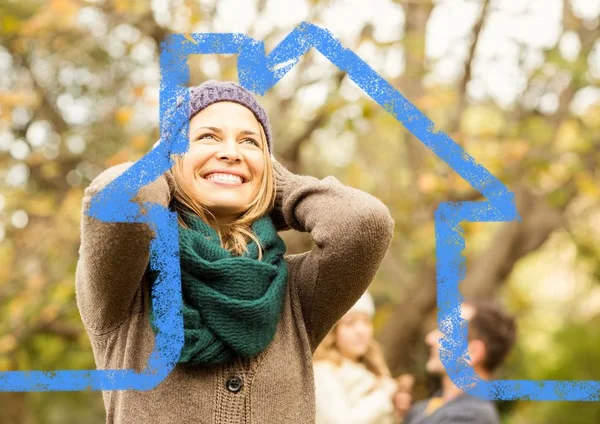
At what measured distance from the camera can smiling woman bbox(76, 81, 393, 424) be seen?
1.49 m

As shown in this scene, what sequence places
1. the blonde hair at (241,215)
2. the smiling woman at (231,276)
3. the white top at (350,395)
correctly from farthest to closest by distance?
the white top at (350,395) < the blonde hair at (241,215) < the smiling woman at (231,276)

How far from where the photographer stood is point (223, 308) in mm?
1504

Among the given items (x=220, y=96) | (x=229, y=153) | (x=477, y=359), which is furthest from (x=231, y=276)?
(x=477, y=359)

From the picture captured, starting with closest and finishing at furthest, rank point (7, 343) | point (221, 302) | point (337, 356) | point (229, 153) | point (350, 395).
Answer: point (221, 302) < point (229, 153) < point (350, 395) < point (337, 356) < point (7, 343)

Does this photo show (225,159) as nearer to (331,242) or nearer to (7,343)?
(331,242)

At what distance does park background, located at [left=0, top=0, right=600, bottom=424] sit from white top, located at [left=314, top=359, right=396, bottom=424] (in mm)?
1532

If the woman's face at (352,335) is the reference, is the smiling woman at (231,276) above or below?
above

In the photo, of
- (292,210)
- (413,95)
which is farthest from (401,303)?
(292,210)

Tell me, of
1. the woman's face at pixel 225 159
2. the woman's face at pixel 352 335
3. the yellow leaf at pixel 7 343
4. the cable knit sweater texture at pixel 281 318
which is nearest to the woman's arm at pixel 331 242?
the cable knit sweater texture at pixel 281 318

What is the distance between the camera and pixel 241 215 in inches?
66.6

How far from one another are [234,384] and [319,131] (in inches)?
163

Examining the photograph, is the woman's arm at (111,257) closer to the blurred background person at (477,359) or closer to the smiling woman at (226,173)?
the smiling woman at (226,173)

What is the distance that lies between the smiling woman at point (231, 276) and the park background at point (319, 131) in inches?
102

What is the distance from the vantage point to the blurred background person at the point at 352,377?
2.84 m
